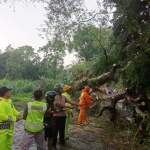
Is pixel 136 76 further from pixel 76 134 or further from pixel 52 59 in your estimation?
pixel 52 59

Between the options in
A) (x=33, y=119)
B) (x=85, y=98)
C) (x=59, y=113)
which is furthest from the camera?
(x=85, y=98)

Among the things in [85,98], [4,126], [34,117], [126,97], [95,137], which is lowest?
[95,137]

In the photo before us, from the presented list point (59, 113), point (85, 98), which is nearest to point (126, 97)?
point (85, 98)

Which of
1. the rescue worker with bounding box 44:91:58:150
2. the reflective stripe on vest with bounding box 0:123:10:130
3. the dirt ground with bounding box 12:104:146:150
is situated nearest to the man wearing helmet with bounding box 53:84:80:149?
the dirt ground with bounding box 12:104:146:150

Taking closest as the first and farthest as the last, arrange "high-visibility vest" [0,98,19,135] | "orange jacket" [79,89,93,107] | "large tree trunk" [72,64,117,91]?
1. "high-visibility vest" [0,98,19,135]
2. "large tree trunk" [72,64,117,91]
3. "orange jacket" [79,89,93,107]

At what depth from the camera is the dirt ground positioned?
680cm

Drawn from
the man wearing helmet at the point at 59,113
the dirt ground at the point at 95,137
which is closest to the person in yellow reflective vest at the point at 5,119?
the man wearing helmet at the point at 59,113

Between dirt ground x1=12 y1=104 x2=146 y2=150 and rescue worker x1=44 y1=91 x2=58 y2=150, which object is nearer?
rescue worker x1=44 y1=91 x2=58 y2=150

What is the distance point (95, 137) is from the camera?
8125 millimetres

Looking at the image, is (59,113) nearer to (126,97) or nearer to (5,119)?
(5,119)

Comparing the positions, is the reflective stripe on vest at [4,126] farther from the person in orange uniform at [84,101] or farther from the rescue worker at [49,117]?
the person in orange uniform at [84,101]

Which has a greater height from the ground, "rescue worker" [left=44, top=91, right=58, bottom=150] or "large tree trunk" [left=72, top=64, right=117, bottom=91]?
"large tree trunk" [left=72, top=64, right=117, bottom=91]

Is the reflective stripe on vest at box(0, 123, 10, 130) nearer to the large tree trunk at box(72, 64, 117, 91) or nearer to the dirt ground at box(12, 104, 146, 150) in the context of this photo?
the dirt ground at box(12, 104, 146, 150)

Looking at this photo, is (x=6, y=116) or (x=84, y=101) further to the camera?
(x=84, y=101)
